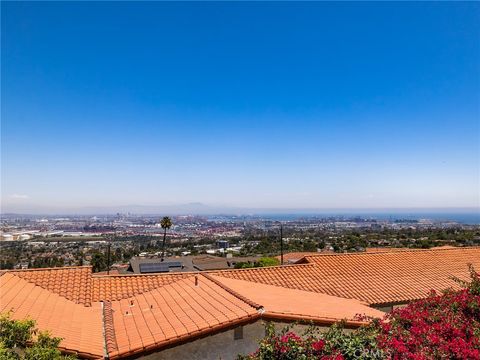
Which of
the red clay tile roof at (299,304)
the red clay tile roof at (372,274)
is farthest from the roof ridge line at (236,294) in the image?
the red clay tile roof at (372,274)

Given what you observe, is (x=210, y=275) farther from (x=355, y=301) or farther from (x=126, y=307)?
(x=355, y=301)

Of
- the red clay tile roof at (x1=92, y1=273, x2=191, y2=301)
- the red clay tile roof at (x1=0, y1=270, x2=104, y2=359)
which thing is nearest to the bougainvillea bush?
the red clay tile roof at (x1=0, y1=270, x2=104, y2=359)

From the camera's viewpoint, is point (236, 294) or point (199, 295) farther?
point (199, 295)

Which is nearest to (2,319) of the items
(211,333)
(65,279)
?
(211,333)

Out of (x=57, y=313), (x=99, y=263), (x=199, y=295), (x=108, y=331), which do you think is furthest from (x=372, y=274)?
(x=99, y=263)

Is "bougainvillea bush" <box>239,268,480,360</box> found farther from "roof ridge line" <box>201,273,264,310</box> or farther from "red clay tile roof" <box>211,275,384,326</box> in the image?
"roof ridge line" <box>201,273,264,310</box>

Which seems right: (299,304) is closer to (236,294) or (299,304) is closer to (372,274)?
(236,294)
